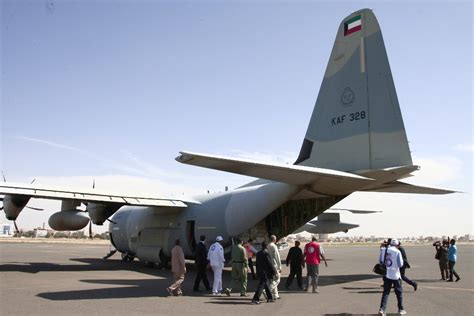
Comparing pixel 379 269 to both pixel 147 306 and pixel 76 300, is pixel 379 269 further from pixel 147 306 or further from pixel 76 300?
pixel 76 300

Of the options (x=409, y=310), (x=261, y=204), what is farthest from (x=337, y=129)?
(x=409, y=310)

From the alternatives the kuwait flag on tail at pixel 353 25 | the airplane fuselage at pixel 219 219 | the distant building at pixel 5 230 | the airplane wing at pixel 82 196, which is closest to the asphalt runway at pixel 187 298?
the airplane fuselage at pixel 219 219

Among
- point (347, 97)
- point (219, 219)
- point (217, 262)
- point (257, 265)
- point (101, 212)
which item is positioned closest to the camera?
point (257, 265)

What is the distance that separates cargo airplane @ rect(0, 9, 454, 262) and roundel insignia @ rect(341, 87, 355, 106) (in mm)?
29

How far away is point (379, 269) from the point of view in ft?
32.9

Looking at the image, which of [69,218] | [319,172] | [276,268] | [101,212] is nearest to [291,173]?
[319,172]

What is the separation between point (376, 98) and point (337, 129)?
1.59 m

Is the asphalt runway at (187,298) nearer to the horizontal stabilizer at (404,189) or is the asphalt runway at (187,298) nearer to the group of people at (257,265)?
the group of people at (257,265)

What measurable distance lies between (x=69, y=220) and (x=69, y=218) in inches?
3.3

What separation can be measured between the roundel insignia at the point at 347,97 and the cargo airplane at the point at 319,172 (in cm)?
3

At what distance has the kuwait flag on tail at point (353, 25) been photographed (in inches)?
514

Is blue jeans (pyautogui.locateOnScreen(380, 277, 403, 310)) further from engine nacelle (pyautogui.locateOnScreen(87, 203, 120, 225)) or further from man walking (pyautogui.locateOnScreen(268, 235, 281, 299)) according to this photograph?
engine nacelle (pyautogui.locateOnScreen(87, 203, 120, 225))

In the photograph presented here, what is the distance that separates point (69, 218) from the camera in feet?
60.3

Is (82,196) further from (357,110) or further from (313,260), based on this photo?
(357,110)
